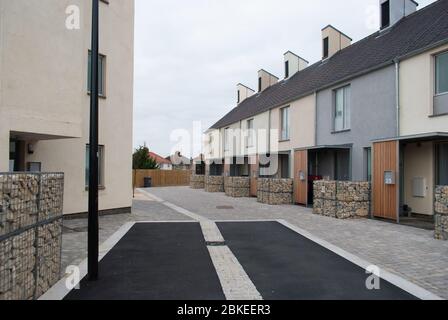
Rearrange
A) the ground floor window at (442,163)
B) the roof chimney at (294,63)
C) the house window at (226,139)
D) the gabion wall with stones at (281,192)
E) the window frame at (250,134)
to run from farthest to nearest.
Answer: the house window at (226,139) → the roof chimney at (294,63) → the window frame at (250,134) → the gabion wall with stones at (281,192) → the ground floor window at (442,163)

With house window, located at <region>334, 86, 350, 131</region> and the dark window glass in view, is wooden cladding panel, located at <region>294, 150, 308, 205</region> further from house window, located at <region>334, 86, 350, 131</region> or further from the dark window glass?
the dark window glass

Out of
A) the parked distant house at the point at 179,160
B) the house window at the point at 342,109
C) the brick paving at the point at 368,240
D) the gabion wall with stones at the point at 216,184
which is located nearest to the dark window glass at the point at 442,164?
the brick paving at the point at 368,240

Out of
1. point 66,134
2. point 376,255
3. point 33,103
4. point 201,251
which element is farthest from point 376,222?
point 33,103

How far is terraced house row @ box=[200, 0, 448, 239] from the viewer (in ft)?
40.0

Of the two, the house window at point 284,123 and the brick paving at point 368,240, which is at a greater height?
the house window at point 284,123

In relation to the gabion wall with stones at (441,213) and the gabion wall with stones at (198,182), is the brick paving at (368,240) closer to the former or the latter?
the gabion wall with stones at (441,213)

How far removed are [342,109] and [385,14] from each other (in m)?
5.57

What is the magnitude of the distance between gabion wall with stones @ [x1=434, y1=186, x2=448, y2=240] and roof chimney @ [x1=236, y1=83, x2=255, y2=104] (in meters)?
29.2

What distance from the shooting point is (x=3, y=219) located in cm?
385

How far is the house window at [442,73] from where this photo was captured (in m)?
11.9

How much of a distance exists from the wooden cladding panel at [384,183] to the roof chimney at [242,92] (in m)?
25.6

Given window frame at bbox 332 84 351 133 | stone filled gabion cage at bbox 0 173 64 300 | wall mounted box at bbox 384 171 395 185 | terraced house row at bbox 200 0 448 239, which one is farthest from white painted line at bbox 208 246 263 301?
window frame at bbox 332 84 351 133

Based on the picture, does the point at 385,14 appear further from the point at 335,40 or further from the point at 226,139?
the point at 226,139

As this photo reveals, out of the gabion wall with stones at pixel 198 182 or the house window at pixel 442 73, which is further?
the gabion wall with stones at pixel 198 182
